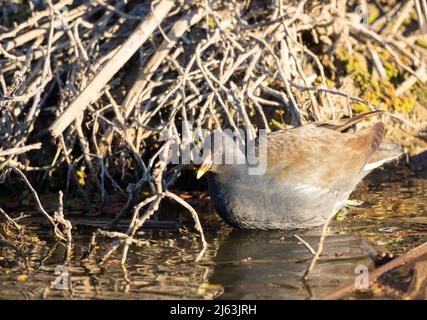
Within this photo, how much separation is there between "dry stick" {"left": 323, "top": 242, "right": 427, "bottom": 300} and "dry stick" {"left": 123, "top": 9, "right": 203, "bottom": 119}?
3.07 m

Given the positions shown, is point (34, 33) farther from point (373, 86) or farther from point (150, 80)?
point (373, 86)

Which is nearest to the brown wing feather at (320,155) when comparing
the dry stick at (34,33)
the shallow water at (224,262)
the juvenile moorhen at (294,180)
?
the juvenile moorhen at (294,180)

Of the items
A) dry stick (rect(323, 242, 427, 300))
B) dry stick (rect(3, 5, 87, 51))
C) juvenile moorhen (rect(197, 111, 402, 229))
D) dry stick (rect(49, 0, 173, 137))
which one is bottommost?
dry stick (rect(323, 242, 427, 300))

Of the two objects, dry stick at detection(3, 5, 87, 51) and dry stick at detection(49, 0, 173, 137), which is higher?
dry stick at detection(3, 5, 87, 51)

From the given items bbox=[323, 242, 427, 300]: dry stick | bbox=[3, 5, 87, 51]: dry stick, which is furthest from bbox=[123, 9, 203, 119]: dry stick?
bbox=[323, 242, 427, 300]: dry stick

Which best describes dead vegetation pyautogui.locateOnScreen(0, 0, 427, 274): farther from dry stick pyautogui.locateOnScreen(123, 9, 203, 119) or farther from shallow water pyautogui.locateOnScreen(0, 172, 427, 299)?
shallow water pyautogui.locateOnScreen(0, 172, 427, 299)

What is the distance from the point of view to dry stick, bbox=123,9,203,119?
282 inches

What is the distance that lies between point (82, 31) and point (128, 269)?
3056 mm

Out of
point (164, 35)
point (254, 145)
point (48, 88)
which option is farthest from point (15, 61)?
point (254, 145)

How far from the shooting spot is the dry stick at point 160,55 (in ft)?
23.5

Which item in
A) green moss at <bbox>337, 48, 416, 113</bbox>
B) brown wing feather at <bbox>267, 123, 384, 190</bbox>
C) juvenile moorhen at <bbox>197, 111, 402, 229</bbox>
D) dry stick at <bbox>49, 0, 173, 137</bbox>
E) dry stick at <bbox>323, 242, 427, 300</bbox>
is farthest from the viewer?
green moss at <bbox>337, 48, 416, 113</bbox>

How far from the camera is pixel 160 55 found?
720 cm

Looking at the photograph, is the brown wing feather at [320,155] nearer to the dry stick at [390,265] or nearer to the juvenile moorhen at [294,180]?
the juvenile moorhen at [294,180]

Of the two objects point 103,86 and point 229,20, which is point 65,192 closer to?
point 103,86
